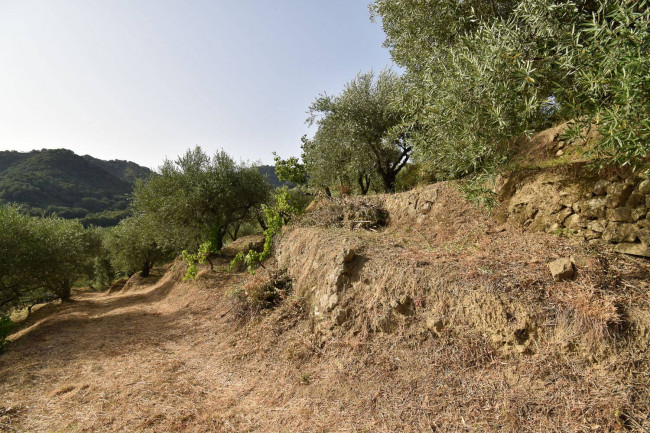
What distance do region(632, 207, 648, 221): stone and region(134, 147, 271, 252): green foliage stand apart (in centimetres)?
1807

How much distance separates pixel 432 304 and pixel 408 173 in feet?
45.6

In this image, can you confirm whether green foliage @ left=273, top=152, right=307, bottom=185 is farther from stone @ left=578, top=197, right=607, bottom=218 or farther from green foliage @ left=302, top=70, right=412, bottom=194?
stone @ left=578, top=197, right=607, bottom=218

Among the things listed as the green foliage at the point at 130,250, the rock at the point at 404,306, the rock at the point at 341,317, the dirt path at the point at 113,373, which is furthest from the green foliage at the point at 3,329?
the rock at the point at 404,306

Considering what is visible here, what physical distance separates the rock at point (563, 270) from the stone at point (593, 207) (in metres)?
1.52

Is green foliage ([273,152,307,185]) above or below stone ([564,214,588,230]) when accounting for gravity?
above

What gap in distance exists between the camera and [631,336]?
373 centimetres

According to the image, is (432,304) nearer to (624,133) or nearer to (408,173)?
→ (624,133)

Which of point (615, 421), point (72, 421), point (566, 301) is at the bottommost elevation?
point (72, 421)

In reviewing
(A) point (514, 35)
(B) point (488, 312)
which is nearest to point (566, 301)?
(B) point (488, 312)

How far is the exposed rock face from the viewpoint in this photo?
4891 millimetres

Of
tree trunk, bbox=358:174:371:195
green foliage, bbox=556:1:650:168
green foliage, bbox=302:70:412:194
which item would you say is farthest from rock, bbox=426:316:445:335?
tree trunk, bbox=358:174:371:195

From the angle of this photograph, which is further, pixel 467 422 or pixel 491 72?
pixel 491 72

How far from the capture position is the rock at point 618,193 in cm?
507

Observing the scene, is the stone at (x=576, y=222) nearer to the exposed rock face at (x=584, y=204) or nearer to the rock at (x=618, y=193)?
the exposed rock face at (x=584, y=204)
